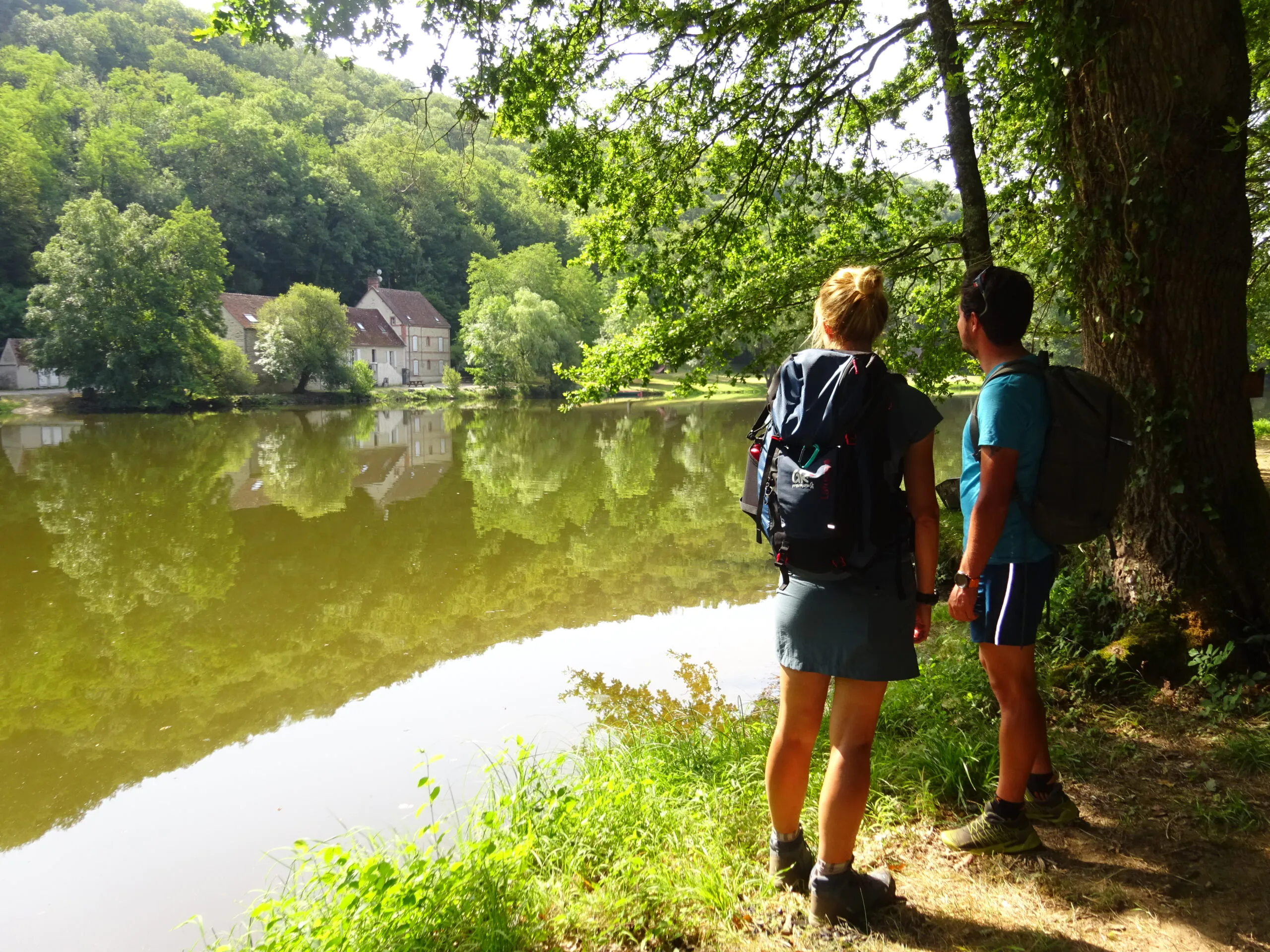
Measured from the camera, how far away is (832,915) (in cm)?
247

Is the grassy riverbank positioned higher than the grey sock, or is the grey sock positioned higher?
the grey sock

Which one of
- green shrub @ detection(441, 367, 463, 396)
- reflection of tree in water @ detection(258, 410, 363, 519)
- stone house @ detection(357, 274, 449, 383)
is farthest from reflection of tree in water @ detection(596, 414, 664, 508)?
stone house @ detection(357, 274, 449, 383)

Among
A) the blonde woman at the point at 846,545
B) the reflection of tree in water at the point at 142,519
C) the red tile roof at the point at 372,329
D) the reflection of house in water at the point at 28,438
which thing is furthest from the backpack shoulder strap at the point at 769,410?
the red tile roof at the point at 372,329

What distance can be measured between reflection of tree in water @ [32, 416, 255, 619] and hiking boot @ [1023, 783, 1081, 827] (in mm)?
8578

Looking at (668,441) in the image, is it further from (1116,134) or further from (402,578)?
(1116,134)

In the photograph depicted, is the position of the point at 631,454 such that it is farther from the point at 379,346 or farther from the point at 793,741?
the point at 379,346

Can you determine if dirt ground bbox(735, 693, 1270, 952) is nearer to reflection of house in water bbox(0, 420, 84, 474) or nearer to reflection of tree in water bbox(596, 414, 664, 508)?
reflection of tree in water bbox(596, 414, 664, 508)

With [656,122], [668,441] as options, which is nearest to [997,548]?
[656,122]

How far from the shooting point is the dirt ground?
2.40 metres

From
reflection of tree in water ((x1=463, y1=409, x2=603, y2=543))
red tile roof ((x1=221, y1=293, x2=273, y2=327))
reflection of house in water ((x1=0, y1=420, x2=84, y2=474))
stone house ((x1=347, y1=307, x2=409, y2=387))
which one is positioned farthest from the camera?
stone house ((x1=347, y1=307, x2=409, y2=387))

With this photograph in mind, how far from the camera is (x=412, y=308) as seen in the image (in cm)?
6806

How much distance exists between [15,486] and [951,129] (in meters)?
18.8

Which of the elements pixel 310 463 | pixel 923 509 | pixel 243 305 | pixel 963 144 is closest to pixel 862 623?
pixel 923 509

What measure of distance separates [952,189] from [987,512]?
21.1ft
